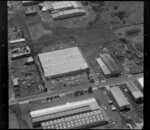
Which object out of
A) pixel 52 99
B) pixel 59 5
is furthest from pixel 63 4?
pixel 52 99

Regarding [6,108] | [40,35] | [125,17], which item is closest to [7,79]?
[6,108]

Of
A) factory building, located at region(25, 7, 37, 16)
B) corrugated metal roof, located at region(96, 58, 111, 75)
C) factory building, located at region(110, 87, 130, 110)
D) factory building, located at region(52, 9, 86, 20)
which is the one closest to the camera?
factory building, located at region(110, 87, 130, 110)

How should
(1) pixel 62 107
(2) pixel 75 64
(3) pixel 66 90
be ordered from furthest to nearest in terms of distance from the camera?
(2) pixel 75 64
(3) pixel 66 90
(1) pixel 62 107

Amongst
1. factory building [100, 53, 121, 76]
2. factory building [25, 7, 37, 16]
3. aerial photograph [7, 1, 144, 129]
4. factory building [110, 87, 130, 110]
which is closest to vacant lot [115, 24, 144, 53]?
aerial photograph [7, 1, 144, 129]

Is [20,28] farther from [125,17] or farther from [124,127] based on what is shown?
[124,127]

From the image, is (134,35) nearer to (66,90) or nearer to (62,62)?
(62,62)

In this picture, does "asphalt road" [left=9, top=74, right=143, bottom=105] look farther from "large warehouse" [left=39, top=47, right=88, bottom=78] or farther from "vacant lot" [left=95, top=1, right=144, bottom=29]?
"vacant lot" [left=95, top=1, right=144, bottom=29]
